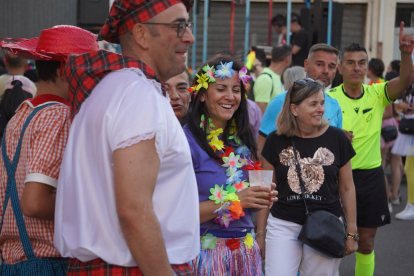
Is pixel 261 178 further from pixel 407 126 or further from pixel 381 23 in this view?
pixel 381 23

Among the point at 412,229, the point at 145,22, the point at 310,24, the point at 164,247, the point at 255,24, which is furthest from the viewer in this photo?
the point at 255,24

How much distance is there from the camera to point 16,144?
2254mm

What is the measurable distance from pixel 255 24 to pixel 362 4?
3.60 m

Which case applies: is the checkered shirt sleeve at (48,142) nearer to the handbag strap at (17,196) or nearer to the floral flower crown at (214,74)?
the handbag strap at (17,196)

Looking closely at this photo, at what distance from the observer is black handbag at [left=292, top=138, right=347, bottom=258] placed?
351 centimetres

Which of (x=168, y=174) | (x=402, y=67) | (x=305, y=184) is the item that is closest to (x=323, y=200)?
(x=305, y=184)

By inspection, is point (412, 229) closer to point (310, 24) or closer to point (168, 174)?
point (310, 24)

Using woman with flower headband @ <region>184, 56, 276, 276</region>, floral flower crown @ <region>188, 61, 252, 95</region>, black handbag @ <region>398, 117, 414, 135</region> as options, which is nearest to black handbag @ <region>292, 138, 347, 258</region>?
woman with flower headband @ <region>184, 56, 276, 276</region>

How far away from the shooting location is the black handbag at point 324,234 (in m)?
3.51

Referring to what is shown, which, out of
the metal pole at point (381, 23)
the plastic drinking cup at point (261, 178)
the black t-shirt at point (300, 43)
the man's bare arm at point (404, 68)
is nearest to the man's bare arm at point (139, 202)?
the plastic drinking cup at point (261, 178)

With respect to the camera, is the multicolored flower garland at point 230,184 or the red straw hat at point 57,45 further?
the multicolored flower garland at point 230,184

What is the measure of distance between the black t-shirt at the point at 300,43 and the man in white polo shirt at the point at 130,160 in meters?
8.05

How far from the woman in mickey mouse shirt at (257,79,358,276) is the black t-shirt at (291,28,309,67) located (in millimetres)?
5903

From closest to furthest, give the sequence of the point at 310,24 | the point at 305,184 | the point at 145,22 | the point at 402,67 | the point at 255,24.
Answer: the point at 145,22, the point at 305,184, the point at 402,67, the point at 310,24, the point at 255,24
